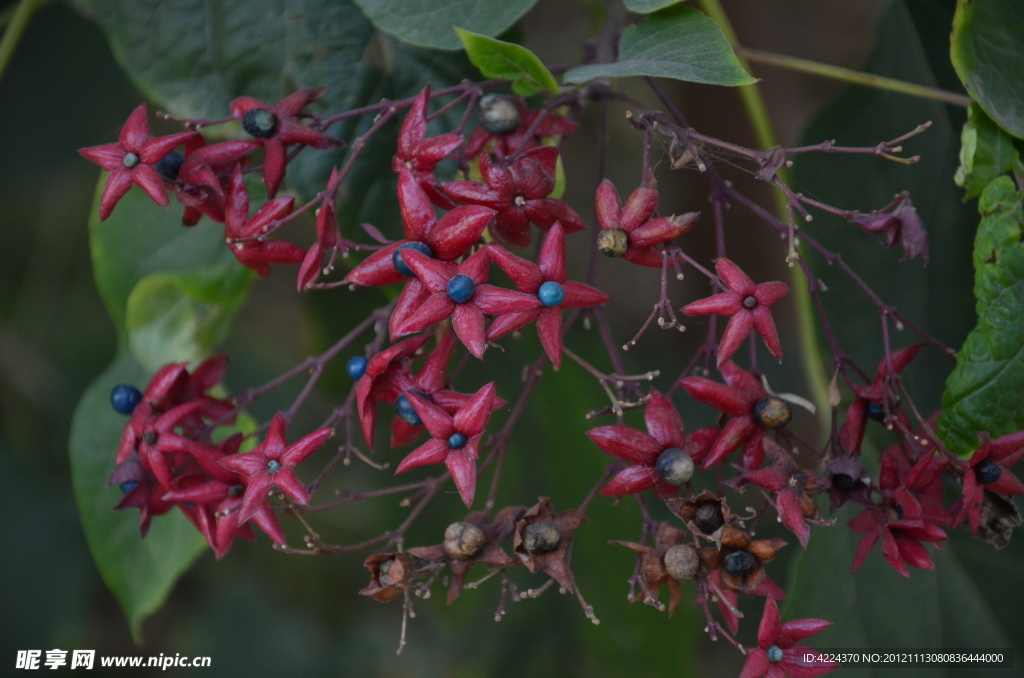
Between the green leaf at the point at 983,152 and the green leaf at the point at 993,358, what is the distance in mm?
56

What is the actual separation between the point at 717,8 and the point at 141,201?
648mm

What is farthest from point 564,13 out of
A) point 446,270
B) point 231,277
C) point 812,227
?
point 446,270

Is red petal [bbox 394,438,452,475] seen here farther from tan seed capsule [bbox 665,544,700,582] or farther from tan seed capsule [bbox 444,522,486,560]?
tan seed capsule [bbox 665,544,700,582]

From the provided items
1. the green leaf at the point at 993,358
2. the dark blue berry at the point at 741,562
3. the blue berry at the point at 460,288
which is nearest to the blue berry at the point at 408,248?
the blue berry at the point at 460,288

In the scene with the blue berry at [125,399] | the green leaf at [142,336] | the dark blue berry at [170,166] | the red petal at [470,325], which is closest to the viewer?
the red petal at [470,325]

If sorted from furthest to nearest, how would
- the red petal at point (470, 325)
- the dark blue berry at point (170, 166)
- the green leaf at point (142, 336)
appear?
the green leaf at point (142, 336) → the dark blue berry at point (170, 166) → the red petal at point (470, 325)

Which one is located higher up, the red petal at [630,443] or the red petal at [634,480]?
the red petal at [630,443]

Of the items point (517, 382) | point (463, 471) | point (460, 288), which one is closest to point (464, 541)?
point (463, 471)

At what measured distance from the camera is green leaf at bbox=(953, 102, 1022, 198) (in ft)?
2.00

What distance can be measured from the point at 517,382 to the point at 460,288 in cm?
49

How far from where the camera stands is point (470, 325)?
470 millimetres

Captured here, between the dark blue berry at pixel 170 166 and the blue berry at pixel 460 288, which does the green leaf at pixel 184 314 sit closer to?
the dark blue berry at pixel 170 166

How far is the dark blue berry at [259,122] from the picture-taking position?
573 mm

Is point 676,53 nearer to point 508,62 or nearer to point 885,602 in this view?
point 508,62
